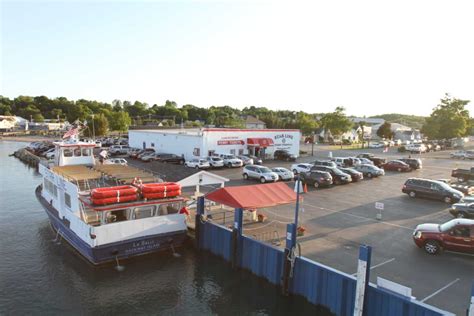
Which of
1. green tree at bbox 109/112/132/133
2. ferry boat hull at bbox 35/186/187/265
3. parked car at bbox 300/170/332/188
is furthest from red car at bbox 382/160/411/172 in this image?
green tree at bbox 109/112/132/133

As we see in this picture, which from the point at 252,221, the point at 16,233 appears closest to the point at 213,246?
the point at 252,221

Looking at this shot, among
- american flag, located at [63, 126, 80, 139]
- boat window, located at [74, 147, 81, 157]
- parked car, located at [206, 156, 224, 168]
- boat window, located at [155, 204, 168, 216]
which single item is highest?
american flag, located at [63, 126, 80, 139]

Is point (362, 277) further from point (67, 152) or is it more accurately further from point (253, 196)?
point (67, 152)

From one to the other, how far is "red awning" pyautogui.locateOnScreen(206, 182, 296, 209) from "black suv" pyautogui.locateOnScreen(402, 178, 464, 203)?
15.5 metres

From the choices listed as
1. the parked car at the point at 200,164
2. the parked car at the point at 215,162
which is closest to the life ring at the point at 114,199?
the parked car at the point at 200,164

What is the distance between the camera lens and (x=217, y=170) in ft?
143

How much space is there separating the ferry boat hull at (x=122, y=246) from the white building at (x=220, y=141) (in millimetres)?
29416

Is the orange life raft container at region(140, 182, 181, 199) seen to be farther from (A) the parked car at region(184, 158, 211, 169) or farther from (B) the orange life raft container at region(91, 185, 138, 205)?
(A) the parked car at region(184, 158, 211, 169)

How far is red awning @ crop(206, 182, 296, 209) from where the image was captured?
1761 cm

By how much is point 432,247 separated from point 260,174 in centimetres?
1994

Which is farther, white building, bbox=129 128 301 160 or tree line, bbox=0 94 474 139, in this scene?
tree line, bbox=0 94 474 139

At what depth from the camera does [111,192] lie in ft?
55.5

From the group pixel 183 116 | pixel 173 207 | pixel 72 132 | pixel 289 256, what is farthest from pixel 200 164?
pixel 183 116

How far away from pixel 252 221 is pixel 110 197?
8.66 m
